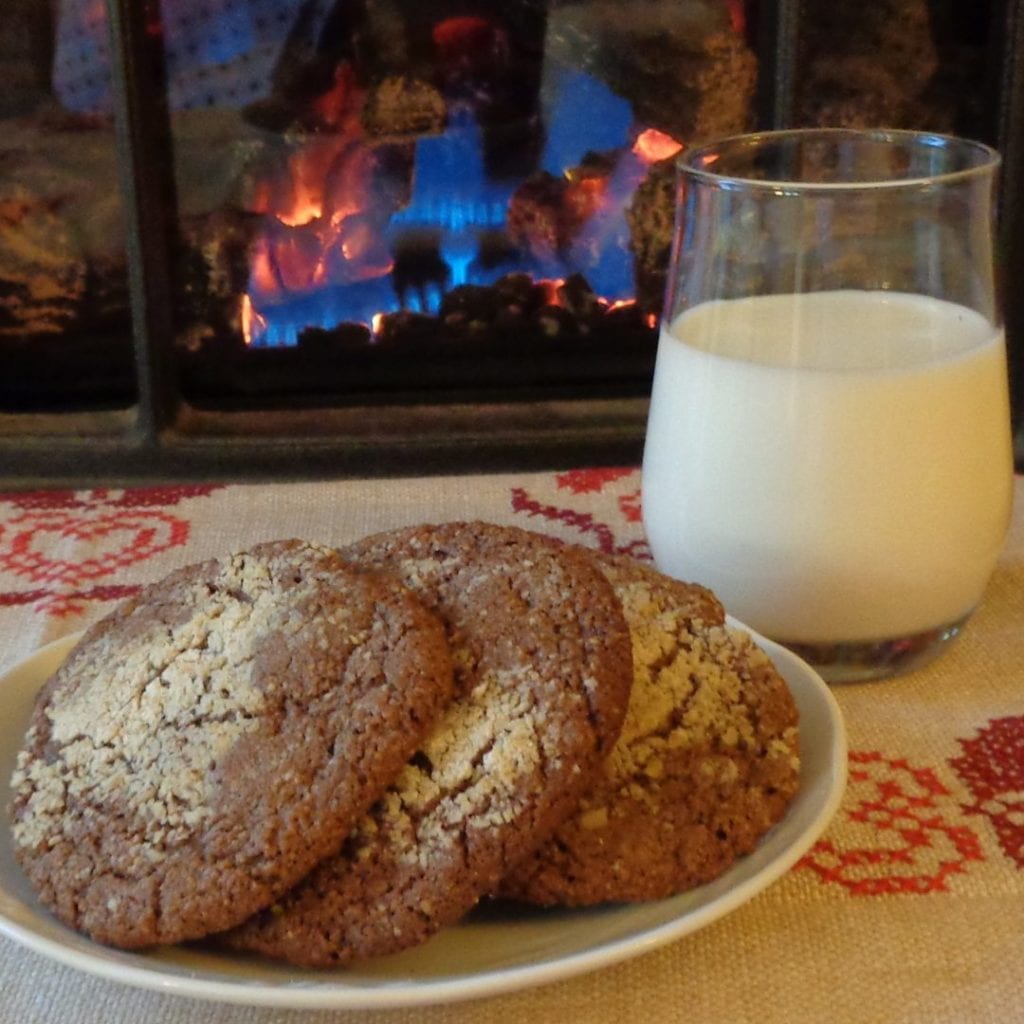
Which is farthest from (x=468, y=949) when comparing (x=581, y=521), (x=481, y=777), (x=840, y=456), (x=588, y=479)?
(x=588, y=479)

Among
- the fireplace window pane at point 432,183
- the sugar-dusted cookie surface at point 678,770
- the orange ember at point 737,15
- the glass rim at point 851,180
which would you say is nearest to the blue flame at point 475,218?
the fireplace window pane at point 432,183

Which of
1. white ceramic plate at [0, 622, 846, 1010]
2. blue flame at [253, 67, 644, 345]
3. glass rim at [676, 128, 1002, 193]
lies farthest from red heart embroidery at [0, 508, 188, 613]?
glass rim at [676, 128, 1002, 193]

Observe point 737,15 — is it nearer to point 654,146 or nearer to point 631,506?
point 654,146

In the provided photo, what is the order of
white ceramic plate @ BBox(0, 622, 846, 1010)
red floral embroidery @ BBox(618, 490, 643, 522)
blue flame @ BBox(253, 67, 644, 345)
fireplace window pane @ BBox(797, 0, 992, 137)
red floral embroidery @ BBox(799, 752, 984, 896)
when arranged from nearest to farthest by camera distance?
white ceramic plate @ BBox(0, 622, 846, 1010) → red floral embroidery @ BBox(799, 752, 984, 896) → red floral embroidery @ BBox(618, 490, 643, 522) → fireplace window pane @ BBox(797, 0, 992, 137) → blue flame @ BBox(253, 67, 644, 345)

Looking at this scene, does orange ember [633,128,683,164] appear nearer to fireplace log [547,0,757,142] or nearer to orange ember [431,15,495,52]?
fireplace log [547,0,757,142]

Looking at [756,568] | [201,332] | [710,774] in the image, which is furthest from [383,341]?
[710,774]

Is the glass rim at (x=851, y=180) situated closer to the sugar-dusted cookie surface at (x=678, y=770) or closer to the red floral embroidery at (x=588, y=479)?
the sugar-dusted cookie surface at (x=678, y=770)
